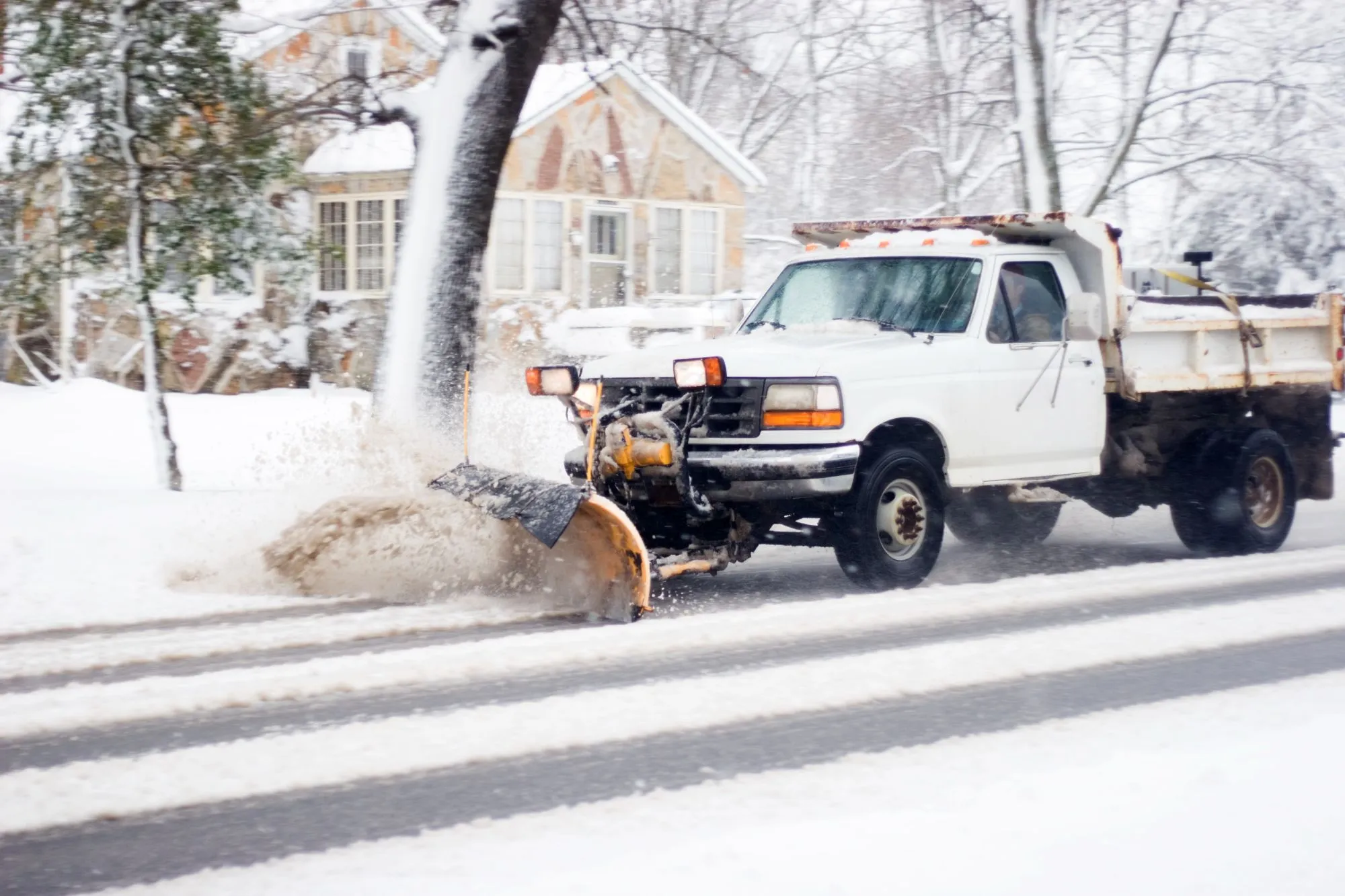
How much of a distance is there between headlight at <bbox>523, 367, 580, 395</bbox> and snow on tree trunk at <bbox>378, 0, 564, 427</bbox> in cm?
266

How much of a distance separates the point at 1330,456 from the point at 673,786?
26.6 ft

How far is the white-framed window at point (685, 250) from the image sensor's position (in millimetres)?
27781

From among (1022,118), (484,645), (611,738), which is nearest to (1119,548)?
(484,645)

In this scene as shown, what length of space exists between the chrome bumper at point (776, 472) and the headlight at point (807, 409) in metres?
0.13

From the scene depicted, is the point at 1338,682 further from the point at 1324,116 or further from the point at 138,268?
the point at 1324,116

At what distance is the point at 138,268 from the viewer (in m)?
13.3

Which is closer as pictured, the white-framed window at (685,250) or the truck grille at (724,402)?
the truck grille at (724,402)

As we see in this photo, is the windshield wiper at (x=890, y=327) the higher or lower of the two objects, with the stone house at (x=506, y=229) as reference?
lower

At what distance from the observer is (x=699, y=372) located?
8117 millimetres

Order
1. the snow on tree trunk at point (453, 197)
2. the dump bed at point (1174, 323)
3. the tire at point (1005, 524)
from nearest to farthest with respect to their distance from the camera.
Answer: the dump bed at point (1174, 323) < the tire at point (1005, 524) < the snow on tree trunk at point (453, 197)

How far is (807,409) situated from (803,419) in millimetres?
59

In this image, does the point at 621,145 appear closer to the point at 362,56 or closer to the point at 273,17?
the point at 362,56

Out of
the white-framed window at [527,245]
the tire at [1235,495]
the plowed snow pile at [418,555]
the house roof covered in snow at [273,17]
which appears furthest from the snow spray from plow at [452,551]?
the white-framed window at [527,245]

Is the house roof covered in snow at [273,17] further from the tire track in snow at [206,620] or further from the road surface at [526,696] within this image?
the road surface at [526,696]
